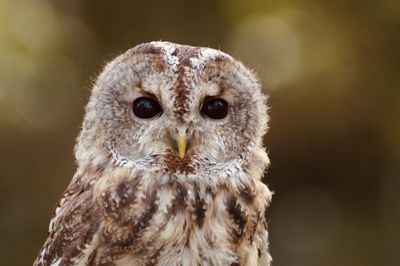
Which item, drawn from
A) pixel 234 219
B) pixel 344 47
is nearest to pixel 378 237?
pixel 344 47

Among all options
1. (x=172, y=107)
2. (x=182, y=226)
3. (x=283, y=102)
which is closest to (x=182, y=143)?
(x=172, y=107)

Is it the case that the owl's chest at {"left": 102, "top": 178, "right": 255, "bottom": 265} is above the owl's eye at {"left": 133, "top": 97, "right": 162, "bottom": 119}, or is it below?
below

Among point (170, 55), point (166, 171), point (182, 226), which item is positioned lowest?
point (182, 226)

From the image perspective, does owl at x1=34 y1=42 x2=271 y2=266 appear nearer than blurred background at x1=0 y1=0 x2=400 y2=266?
Yes

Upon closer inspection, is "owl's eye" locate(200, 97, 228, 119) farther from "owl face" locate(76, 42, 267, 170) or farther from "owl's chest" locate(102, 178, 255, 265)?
"owl's chest" locate(102, 178, 255, 265)

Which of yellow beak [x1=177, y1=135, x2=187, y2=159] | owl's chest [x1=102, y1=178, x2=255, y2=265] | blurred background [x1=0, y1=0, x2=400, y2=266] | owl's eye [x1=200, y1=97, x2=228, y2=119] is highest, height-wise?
blurred background [x1=0, y1=0, x2=400, y2=266]

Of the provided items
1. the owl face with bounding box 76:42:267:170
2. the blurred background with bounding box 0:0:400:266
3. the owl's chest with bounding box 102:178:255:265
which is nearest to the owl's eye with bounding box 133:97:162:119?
the owl face with bounding box 76:42:267:170

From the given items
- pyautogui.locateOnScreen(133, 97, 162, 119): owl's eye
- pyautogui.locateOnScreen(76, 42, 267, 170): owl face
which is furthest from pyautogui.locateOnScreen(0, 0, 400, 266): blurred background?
pyautogui.locateOnScreen(133, 97, 162, 119): owl's eye

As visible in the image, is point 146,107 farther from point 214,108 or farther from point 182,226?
point 182,226
